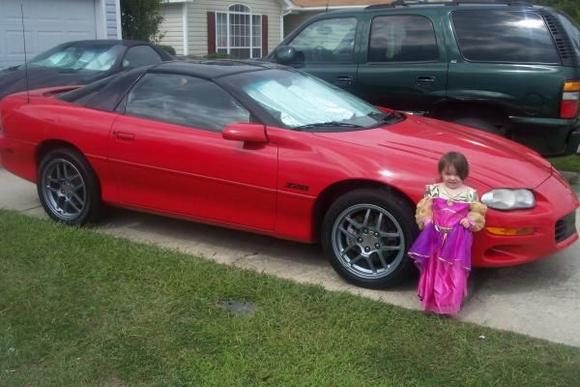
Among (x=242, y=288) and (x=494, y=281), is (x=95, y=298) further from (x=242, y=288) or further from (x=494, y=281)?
(x=494, y=281)

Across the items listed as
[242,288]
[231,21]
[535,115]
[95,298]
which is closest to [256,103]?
[242,288]

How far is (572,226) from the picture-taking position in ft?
14.5

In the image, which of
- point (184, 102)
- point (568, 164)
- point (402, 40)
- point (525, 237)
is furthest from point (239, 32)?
point (525, 237)

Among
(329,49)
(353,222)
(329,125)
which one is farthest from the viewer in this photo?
(329,49)

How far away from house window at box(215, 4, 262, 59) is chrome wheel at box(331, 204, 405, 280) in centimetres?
1811

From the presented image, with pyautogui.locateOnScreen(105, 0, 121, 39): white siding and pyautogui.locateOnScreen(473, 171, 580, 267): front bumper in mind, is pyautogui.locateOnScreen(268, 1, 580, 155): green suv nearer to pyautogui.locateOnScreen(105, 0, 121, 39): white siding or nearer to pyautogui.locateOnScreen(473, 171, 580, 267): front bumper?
pyautogui.locateOnScreen(473, 171, 580, 267): front bumper

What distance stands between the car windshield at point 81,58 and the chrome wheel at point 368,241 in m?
6.24

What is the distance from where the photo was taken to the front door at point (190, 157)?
4574 millimetres

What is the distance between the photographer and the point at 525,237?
4.04 meters

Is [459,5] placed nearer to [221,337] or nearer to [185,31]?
[221,337]

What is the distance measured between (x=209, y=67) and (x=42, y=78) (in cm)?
496

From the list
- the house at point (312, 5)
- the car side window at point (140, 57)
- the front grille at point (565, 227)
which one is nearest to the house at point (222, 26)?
the house at point (312, 5)

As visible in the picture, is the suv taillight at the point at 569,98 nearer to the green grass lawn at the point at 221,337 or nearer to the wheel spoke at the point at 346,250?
the wheel spoke at the point at 346,250

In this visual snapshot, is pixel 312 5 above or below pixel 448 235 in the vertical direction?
above
